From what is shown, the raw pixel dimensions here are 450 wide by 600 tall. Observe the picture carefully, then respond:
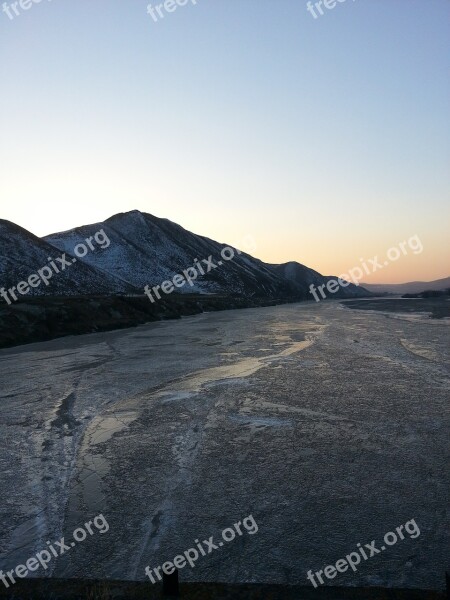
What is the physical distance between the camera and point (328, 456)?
392 inches

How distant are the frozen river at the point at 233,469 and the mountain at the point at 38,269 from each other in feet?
235

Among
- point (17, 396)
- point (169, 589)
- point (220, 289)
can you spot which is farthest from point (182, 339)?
point (220, 289)

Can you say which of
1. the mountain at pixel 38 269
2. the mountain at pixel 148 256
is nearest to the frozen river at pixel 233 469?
the mountain at pixel 38 269

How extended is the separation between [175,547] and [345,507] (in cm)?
298

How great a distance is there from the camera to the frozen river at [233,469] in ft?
20.7

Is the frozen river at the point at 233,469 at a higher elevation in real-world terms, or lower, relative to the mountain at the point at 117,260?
lower

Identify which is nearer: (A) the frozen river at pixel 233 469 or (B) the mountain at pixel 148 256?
(A) the frozen river at pixel 233 469

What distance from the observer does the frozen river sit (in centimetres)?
631

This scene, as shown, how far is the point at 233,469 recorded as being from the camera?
9328 mm

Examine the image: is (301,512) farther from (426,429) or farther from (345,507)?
(426,429)

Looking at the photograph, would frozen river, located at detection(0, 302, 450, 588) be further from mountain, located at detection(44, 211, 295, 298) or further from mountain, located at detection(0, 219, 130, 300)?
mountain, located at detection(44, 211, 295, 298)

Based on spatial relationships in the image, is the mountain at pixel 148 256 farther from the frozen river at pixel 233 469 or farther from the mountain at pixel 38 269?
the frozen river at pixel 233 469

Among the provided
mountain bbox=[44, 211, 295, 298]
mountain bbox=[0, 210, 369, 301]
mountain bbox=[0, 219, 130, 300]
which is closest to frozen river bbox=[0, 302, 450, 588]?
mountain bbox=[0, 210, 369, 301]

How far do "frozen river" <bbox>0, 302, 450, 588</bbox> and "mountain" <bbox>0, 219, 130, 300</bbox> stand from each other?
71.7 metres
